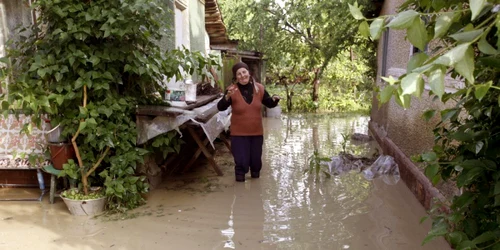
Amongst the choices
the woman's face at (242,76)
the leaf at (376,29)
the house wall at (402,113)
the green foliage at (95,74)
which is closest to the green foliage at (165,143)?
the green foliage at (95,74)

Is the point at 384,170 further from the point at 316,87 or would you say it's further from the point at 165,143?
the point at 316,87

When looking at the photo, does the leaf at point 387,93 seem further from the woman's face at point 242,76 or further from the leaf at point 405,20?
the woman's face at point 242,76

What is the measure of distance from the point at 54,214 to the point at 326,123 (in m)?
8.84

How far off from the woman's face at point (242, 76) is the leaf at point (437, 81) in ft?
13.8

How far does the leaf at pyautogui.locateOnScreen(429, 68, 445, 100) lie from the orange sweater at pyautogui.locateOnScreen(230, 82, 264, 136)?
13.9 ft

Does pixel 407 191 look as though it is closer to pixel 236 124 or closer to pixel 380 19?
pixel 236 124

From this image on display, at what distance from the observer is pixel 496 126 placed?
1482mm

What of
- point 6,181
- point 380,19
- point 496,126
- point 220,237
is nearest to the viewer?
point 380,19

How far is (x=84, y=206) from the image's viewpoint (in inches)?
154

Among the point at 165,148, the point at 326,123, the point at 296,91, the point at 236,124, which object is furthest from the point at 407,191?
the point at 296,91

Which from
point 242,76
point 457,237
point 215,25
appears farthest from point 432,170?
point 215,25

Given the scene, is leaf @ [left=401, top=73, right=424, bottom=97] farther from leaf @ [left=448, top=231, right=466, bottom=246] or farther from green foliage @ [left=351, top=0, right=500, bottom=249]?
leaf @ [left=448, top=231, right=466, bottom=246]

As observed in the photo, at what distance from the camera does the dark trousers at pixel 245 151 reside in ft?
17.1

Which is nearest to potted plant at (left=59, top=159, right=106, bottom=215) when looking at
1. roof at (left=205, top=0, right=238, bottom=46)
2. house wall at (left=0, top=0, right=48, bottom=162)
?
house wall at (left=0, top=0, right=48, bottom=162)
